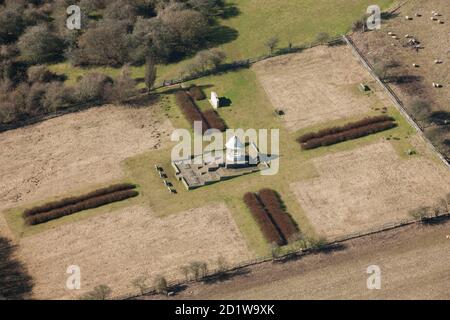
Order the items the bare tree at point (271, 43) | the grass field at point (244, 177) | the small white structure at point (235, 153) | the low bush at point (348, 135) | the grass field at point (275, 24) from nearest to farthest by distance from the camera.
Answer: the grass field at point (244, 177)
the small white structure at point (235, 153)
the low bush at point (348, 135)
the bare tree at point (271, 43)
the grass field at point (275, 24)

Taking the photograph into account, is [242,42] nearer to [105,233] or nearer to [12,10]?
[12,10]

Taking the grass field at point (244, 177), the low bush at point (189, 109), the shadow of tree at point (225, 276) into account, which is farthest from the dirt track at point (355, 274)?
the low bush at point (189, 109)

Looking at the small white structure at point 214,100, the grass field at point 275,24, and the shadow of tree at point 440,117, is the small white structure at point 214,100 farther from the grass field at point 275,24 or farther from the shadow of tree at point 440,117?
the shadow of tree at point 440,117

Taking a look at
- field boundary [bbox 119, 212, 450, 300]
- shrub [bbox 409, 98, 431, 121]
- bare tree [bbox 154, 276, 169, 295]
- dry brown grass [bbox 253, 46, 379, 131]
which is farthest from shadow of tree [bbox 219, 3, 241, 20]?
bare tree [bbox 154, 276, 169, 295]

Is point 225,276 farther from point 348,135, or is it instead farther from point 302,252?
point 348,135

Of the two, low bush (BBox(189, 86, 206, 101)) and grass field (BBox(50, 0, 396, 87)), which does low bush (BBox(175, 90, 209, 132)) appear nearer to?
low bush (BBox(189, 86, 206, 101))
